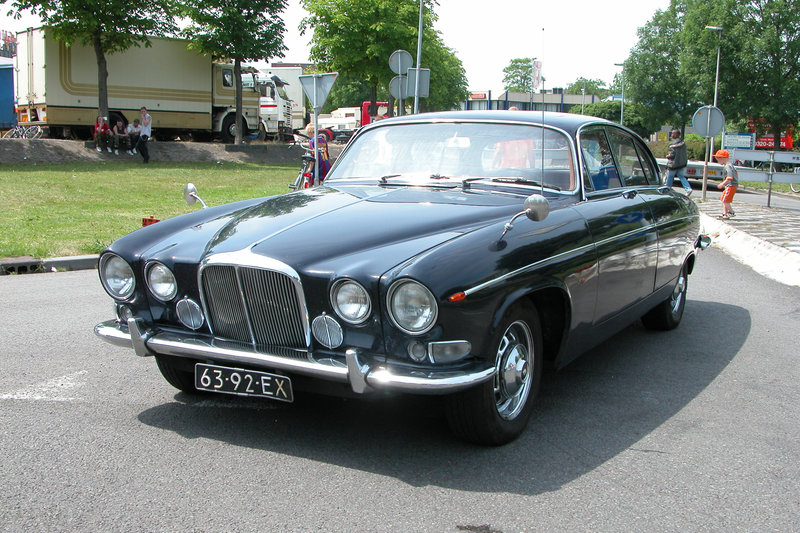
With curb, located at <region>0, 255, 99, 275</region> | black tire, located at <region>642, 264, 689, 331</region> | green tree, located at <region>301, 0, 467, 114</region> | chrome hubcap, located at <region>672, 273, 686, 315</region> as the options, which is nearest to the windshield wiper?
black tire, located at <region>642, 264, 689, 331</region>

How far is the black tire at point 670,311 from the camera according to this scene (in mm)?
6218

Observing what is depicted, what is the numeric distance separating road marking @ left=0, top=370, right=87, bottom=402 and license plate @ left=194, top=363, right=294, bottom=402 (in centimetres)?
116

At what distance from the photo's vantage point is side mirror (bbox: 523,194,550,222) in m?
3.81

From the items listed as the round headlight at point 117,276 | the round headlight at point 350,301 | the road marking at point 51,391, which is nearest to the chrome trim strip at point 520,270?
the round headlight at point 350,301

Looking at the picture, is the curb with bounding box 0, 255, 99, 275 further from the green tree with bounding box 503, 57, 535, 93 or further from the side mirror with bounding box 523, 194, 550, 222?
the side mirror with bounding box 523, 194, 550, 222

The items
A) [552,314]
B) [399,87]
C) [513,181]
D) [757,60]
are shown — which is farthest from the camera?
[757,60]

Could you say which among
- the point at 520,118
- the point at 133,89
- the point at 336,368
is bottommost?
the point at 336,368

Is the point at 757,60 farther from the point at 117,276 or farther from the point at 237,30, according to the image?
the point at 117,276

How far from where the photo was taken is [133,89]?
1134 inches

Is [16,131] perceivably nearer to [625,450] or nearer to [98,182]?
[98,182]

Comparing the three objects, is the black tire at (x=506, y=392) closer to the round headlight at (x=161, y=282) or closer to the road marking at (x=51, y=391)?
the round headlight at (x=161, y=282)

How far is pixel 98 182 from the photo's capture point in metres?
19.3

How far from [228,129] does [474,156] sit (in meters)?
28.4

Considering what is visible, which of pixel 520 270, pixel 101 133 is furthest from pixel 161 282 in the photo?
pixel 101 133
